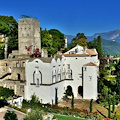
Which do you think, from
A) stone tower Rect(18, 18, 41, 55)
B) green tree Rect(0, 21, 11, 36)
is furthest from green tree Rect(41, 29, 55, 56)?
green tree Rect(0, 21, 11, 36)

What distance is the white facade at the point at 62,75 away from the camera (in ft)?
131

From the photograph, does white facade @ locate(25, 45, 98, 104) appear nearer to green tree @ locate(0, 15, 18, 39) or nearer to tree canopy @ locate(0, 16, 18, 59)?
tree canopy @ locate(0, 16, 18, 59)

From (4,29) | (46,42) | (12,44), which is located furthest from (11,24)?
(46,42)

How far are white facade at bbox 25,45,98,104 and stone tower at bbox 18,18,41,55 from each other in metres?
11.7

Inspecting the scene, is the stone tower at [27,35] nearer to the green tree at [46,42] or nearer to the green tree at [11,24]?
the green tree at [46,42]

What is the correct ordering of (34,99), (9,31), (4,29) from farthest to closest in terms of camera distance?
(9,31) < (4,29) < (34,99)

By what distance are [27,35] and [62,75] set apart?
51.2ft

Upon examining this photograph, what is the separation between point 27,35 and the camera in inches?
2116

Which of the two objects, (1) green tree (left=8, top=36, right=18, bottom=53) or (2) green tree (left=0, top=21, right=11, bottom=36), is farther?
(1) green tree (left=8, top=36, right=18, bottom=53)

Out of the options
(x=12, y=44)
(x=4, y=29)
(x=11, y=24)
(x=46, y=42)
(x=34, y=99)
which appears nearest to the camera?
(x=34, y=99)

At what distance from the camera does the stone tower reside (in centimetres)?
5313

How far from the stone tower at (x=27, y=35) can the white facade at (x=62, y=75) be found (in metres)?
11.7

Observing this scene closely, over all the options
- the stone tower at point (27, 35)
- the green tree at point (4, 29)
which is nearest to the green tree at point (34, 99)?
the stone tower at point (27, 35)

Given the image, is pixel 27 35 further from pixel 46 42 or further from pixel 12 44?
pixel 46 42
